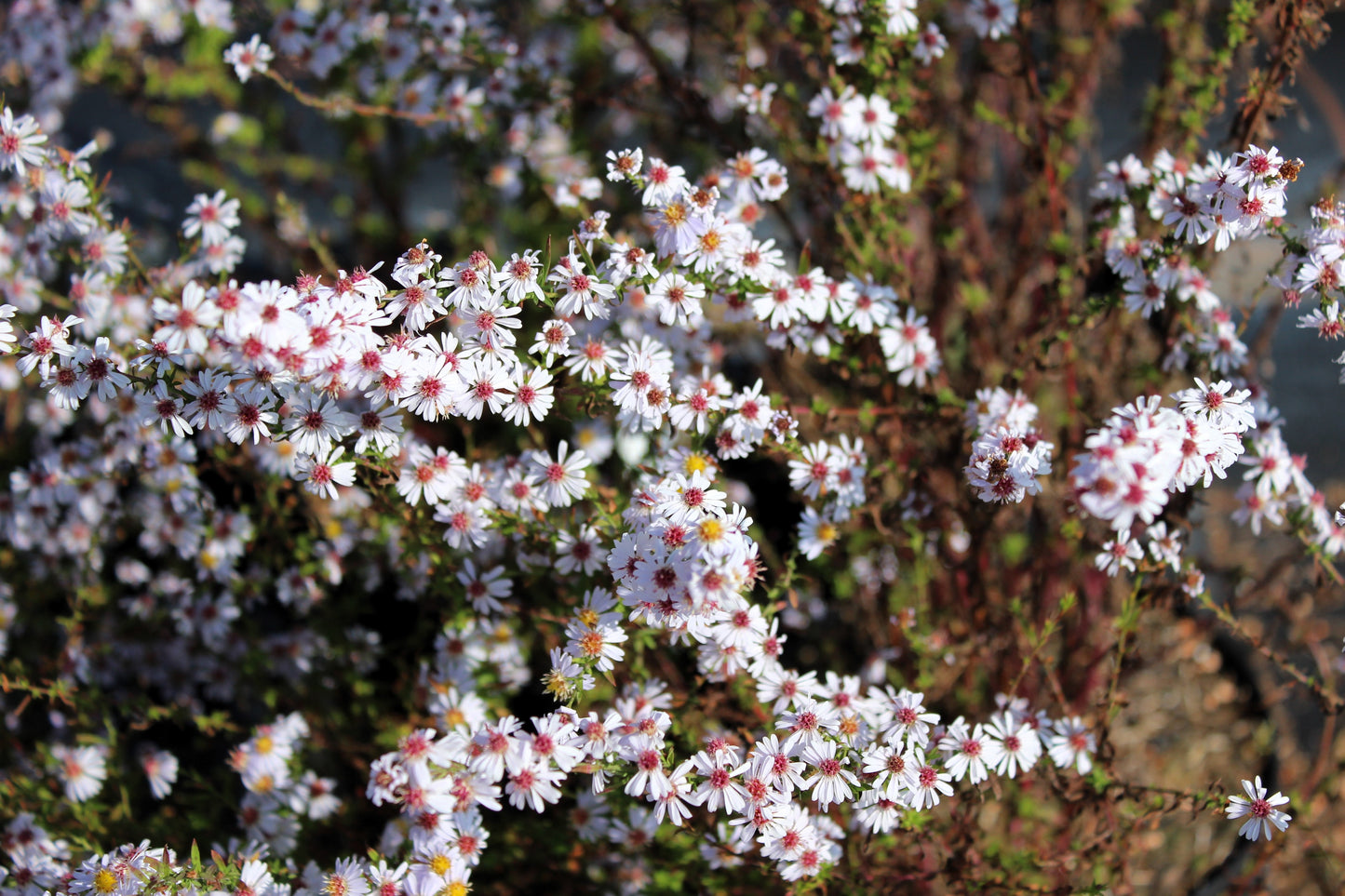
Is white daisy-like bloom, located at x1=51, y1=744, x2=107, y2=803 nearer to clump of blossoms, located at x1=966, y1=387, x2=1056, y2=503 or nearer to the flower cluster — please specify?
the flower cluster

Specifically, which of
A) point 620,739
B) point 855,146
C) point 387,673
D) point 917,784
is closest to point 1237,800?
point 917,784

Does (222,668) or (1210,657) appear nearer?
(222,668)

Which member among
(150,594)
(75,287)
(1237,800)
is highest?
(75,287)

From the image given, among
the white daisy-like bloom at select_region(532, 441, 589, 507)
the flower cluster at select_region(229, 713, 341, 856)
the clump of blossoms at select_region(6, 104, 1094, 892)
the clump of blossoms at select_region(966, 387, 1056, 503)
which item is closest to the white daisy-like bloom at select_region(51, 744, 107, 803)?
the clump of blossoms at select_region(6, 104, 1094, 892)

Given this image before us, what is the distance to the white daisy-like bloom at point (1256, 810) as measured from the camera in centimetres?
108

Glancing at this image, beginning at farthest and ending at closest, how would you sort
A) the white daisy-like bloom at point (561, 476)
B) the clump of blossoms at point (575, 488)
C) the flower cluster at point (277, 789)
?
the flower cluster at point (277, 789) → the white daisy-like bloom at point (561, 476) → the clump of blossoms at point (575, 488)

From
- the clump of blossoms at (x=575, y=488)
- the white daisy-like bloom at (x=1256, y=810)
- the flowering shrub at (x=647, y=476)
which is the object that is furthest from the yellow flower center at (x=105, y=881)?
the white daisy-like bloom at (x=1256, y=810)

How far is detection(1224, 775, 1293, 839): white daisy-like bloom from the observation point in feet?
3.53

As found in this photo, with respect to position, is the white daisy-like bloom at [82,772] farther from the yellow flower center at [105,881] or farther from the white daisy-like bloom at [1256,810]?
the white daisy-like bloom at [1256,810]

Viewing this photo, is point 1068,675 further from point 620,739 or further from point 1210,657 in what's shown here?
point 620,739

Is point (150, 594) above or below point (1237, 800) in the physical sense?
above

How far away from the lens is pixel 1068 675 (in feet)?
6.10

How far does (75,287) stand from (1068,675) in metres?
2.01

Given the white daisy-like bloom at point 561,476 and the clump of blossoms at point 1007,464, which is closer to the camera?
the clump of blossoms at point 1007,464
